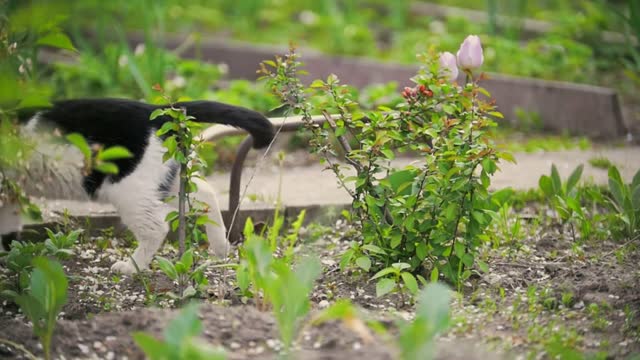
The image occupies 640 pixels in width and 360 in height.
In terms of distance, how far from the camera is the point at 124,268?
364cm

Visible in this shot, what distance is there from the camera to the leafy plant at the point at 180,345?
2195 millimetres

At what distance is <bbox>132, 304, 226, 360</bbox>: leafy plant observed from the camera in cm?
220

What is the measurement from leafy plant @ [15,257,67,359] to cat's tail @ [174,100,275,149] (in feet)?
3.16

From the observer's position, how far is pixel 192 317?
2318 mm

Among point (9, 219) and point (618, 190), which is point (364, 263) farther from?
point (9, 219)

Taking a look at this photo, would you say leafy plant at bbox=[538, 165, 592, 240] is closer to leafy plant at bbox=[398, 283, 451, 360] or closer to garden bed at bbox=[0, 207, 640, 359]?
garden bed at bbox=[0, 207, 640, 359]

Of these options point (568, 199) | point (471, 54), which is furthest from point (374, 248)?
point (568, 199)

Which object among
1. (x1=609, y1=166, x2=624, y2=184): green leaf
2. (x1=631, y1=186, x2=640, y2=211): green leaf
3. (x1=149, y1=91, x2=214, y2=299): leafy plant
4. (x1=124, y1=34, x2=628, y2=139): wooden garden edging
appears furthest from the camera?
(x1=124, y1=34, x2=628, y2=139): wooden garden edging

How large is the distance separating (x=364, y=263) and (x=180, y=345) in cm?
117

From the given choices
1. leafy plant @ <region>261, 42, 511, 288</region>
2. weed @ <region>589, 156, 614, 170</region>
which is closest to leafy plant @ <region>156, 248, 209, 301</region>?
leafy plant @ <region>261, 42, 511, 288</region>

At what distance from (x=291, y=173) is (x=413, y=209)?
6.39 ft

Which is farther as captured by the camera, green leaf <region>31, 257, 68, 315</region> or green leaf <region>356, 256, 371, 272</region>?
green leaf <region>356, 256, 371, 272</region>

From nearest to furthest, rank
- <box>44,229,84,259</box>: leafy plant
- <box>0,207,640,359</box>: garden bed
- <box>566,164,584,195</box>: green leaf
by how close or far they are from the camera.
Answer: <box>0,207,640,359</box>: garden bed < <box>44,229,84,259</box>: leafy plant < <box>566,164,584,195</box>: green leaf

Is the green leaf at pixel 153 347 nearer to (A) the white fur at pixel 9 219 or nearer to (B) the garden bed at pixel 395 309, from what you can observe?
(B) the garden bed at pixel 395 309
